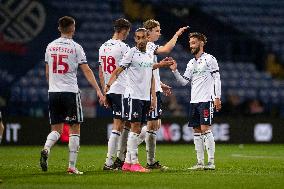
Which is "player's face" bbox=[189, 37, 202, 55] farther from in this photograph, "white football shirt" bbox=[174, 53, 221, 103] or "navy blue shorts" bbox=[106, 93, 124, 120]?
"navy blue shorts" bbox=[106, 93, 124, 120]

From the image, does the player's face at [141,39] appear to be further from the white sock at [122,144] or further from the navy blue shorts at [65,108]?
the white sock at [122,144]

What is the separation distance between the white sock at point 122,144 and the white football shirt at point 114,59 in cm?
64

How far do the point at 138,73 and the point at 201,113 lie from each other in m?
1.32

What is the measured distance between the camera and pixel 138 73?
36.8 feet

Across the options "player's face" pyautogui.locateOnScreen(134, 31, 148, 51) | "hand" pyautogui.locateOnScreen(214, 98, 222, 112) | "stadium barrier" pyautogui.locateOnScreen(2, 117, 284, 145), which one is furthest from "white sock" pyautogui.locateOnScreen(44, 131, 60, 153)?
"stadium barrier" pyautogui.locateOnScreen(2, 117, 284, 145)

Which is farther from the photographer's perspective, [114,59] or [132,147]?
[114,59]

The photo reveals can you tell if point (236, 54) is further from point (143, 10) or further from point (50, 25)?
point (50, 25)

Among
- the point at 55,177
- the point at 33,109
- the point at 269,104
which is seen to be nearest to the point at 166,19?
the point at 269,104

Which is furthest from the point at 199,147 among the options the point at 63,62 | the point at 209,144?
the point at 63,62

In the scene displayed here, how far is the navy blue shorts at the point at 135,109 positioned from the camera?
11.1 metres

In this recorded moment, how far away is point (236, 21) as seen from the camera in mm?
27031

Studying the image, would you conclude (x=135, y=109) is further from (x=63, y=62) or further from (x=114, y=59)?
(x=63, y=62)

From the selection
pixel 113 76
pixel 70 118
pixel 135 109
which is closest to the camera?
pixel 70 118

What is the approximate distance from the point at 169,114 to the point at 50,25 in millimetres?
5830
